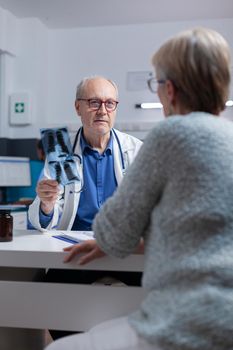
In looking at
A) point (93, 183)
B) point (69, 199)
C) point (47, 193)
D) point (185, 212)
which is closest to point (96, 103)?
point (93, 183)

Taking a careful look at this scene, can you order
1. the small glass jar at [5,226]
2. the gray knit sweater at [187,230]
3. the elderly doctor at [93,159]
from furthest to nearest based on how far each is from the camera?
the elderly doctor at [93,159] < the small glass jar at [5,226] < the gray knit sweater at [187,230]

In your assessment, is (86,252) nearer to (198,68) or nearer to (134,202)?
(134,202)

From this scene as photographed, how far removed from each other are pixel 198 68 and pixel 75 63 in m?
4.13

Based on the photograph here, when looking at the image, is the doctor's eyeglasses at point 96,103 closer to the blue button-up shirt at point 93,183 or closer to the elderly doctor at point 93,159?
the elderly doctor at point 93,159

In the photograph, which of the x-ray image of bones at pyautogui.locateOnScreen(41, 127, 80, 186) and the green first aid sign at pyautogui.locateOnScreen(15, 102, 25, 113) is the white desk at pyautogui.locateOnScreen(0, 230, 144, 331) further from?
the green first aid sign at pyautogui.locateOnScreen(15, 102, 25, 113)

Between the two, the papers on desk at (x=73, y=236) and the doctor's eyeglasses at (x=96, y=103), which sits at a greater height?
the doctor's eyeglasses at (x=96, y=103)

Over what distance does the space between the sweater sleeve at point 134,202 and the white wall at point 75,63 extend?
145 inches

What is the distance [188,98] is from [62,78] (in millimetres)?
4131

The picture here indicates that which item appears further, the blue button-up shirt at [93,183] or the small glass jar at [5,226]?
the blue button-up shirt at [93,183]

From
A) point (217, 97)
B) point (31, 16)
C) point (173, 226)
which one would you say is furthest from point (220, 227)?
point (31, 16)

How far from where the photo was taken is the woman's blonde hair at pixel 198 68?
92cm

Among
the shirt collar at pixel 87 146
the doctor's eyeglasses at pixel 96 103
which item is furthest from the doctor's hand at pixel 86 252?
the doctor's eyeglasses at pixel 96 103

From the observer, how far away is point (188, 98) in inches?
37.5

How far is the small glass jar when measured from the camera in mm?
1382
